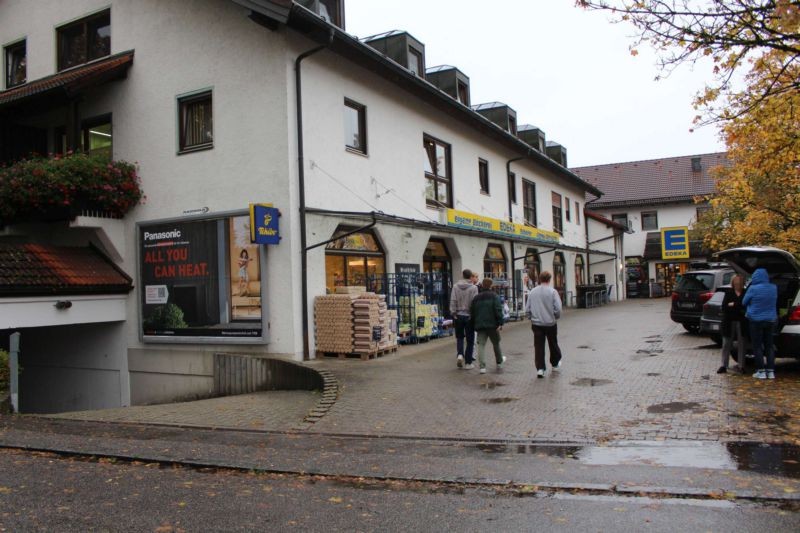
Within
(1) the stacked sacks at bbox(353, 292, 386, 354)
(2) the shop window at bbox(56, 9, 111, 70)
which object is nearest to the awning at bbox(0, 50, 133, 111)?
(2) the shop window at bbox(56, 9, 111, 70)

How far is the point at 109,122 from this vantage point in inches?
596

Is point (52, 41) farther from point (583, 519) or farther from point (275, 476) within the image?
point (583, 519)

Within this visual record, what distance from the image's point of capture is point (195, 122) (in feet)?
45.3

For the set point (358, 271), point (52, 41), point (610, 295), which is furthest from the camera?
point (610, 295)

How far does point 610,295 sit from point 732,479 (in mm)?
34364

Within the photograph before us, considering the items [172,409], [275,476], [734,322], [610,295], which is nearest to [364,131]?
[172,409]

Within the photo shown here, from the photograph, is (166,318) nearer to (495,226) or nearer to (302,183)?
(302,183)

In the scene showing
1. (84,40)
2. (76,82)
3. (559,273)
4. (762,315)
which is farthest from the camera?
(559,273)

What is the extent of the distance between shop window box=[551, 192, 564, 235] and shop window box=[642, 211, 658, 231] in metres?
18.4

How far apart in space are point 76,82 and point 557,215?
2228 cm

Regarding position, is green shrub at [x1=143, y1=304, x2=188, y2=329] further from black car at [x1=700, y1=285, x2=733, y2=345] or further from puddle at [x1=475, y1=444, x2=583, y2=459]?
black car at [x1=700, y1=285, x2=733, y2=345]

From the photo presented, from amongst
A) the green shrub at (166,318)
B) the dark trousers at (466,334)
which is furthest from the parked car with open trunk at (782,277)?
the green shrub at (166,318)

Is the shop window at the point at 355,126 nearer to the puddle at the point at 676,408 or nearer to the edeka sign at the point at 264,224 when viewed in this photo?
the edeka sign at the point at 264,224

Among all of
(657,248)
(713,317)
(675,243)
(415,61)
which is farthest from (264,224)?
(657,248)
